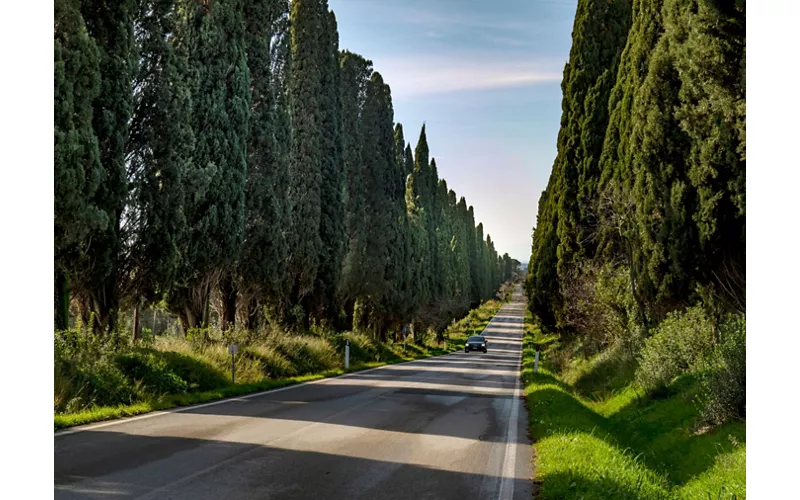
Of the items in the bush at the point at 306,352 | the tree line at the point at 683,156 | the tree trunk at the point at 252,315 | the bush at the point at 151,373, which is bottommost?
the bush at the point at 306,352

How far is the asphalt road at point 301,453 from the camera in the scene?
7043mm

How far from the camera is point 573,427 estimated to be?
1198 cm

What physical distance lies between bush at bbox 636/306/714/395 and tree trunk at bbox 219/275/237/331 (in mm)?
13020

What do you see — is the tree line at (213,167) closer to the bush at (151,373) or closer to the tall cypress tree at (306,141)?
the tall cypress tree at (306,141)

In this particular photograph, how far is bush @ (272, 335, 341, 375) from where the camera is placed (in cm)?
2345

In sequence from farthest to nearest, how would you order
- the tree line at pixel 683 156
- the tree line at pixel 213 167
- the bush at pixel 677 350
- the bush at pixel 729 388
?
the bush at pixel 677 350 → the tree line at pixel 213 167 → the bush at pixel 729 388 → the tree line at pixel 683 156

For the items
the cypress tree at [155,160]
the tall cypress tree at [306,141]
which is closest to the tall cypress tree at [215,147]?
the cypress tree at [155,160]

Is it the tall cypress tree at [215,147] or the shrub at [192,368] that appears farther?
the tall cypress tree at [215,147]

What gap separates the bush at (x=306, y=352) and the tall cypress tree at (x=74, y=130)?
37.4ft

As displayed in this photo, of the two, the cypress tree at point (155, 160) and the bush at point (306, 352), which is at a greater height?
the cypress tree at point (155, 160)

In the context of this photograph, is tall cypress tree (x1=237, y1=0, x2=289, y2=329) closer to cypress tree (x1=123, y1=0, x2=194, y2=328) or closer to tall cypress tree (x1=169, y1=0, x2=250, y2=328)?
tall cypress tree (x1=169, y1=0, x2=250, y2=328)

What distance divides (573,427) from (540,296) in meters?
23.4

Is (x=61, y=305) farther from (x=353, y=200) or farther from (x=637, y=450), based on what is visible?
(x=353, y=200)

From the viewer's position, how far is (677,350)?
622 inches
